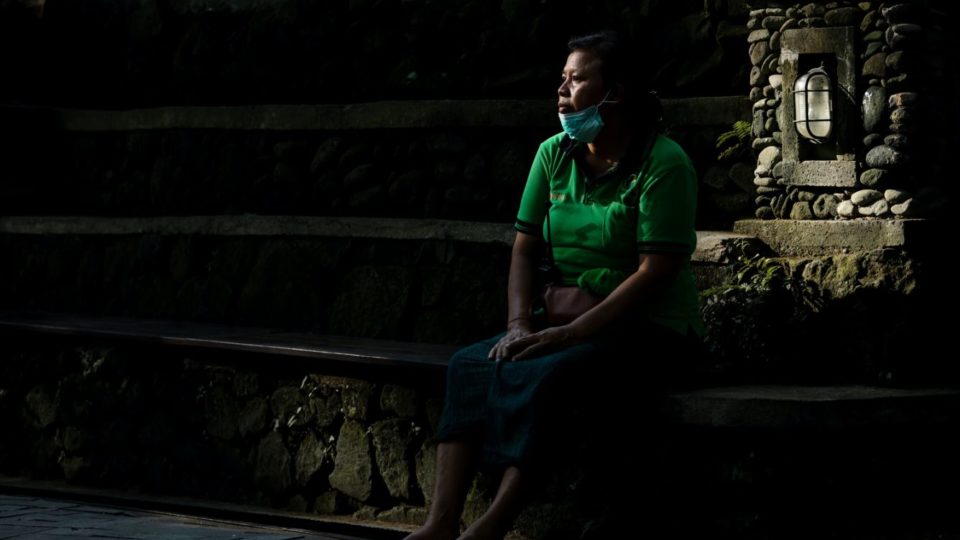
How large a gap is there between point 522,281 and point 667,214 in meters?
0.57

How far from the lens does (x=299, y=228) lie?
26.4 ft

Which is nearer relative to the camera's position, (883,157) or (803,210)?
(883,157)

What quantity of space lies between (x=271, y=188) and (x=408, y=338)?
127 cm

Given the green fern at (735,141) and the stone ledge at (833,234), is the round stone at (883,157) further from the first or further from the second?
the green fern at (735,141)

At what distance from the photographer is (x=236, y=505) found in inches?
277

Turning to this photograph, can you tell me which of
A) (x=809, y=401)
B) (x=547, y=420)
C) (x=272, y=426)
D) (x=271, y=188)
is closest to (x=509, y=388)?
(x=547, y=420)

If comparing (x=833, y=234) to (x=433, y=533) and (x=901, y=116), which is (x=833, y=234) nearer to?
(x=901, y=116)

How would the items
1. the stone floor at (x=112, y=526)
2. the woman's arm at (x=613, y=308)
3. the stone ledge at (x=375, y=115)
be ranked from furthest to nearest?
1. the stone ledge at (x=375, y=115)
2. the stone floor at (x=112, y=526)
3. the woman's arm at (x=613, y=308)

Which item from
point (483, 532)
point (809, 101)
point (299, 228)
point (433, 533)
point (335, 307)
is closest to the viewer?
point (483, 532)

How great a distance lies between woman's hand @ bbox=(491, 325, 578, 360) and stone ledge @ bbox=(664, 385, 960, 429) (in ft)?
1.36

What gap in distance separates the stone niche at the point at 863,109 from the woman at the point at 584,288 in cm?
102

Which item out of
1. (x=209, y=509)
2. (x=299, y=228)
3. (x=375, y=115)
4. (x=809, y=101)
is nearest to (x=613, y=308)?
(x=809, y=101)

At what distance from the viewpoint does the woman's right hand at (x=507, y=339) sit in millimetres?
5504

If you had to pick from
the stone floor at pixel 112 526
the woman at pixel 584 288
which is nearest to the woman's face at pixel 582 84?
the woman at pixel 584 288
